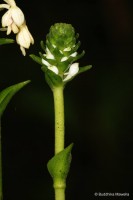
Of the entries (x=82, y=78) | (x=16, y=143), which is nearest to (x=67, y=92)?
(x=82, y=78)

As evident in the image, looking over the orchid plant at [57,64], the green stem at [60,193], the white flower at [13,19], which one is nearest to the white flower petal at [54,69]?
the orchid plant at [57,64]

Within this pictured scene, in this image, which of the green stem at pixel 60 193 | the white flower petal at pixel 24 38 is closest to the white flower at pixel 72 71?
the white flower petal at pixel 24 38

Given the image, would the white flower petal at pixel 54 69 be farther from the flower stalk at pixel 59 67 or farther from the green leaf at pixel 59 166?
the green leaf at pixel 59 166

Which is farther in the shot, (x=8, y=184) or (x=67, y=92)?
(x=67, y=92)

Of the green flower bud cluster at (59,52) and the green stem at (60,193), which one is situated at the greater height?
the green flower bud cluster at (59,52)

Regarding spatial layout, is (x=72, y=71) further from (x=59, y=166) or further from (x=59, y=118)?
(x=59, y=166)

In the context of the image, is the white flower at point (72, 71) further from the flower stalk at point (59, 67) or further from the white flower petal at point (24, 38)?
the white flower petal at point (24, 38)

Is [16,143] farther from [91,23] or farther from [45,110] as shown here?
[91,23]

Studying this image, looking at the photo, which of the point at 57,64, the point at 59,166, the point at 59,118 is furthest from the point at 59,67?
the point at 59,166
